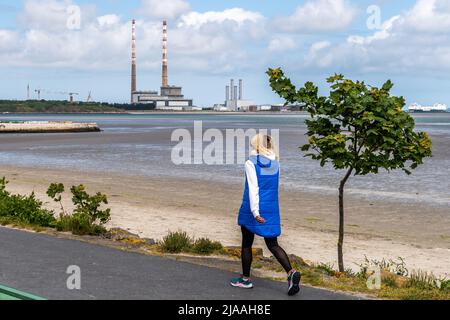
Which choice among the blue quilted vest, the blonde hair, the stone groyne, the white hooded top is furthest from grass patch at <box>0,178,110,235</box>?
the stone groyne

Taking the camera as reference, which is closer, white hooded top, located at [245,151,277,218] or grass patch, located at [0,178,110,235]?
white hooded top, located at [245,151,277,218]

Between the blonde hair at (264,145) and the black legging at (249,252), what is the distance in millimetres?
1047

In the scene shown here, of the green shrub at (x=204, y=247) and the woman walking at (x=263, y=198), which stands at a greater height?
the woman walking at (x=263, y=198)

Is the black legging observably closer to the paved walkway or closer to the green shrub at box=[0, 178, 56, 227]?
the paved walkway

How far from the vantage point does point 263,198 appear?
8.07m

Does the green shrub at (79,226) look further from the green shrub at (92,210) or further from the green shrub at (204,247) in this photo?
the green shrub at (204,247)

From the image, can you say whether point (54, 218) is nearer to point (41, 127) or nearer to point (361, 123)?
point (361, 123)

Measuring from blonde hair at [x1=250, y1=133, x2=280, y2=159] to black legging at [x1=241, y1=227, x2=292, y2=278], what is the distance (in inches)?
41.2

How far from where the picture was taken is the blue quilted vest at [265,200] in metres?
8.00

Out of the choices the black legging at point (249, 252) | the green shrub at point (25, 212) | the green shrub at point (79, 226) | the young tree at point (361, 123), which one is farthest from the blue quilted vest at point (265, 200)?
the green shrub at point (25, 212)

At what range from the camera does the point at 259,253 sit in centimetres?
1101

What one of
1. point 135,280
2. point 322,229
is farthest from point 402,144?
point 322,229

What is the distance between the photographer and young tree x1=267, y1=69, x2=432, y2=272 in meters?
9.66

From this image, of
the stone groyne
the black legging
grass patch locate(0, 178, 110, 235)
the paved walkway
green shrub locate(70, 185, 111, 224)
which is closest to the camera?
the paved walkway
